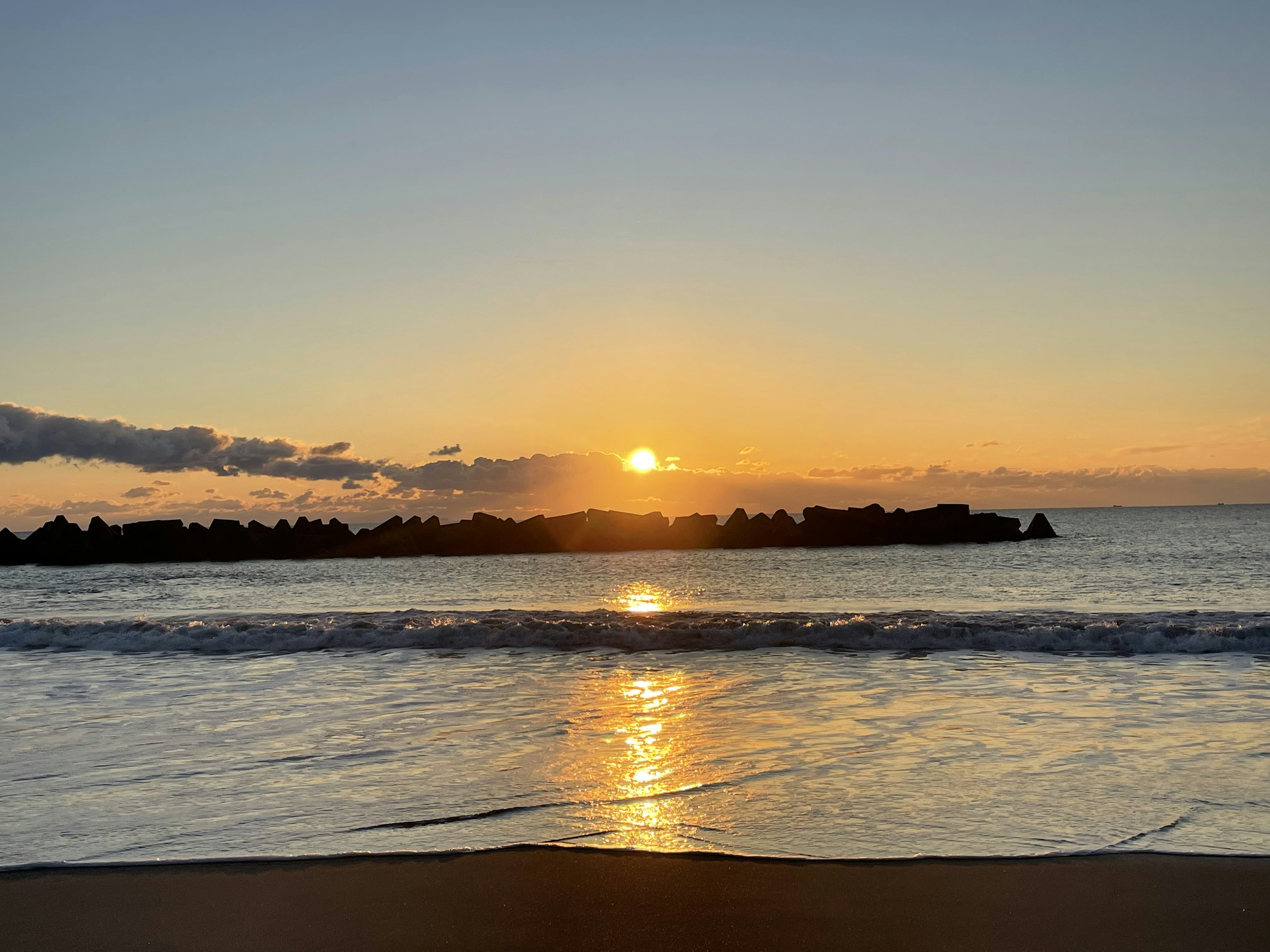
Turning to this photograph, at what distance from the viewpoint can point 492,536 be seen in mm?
54500

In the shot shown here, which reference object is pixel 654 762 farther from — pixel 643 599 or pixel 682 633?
pixel 643 599

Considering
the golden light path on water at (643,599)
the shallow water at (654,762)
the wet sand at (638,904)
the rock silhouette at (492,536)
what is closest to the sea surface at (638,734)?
the shallow water at (654,762)

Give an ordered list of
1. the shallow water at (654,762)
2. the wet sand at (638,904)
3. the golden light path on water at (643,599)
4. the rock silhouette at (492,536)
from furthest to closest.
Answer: the rock silhouette at (492,536), the golden light path on water at (643,599), the shallow water at (654,762), the wet sand at (638,904)

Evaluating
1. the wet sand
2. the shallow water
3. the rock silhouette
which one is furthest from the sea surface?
the rock silhouette

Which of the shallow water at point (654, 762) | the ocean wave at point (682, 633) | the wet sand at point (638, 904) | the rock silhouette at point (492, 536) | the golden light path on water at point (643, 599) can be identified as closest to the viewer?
the wet sand at point (638, 904)

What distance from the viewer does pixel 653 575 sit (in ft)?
127

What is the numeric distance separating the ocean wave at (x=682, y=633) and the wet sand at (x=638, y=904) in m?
8.60

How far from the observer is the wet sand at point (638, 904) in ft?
11.8

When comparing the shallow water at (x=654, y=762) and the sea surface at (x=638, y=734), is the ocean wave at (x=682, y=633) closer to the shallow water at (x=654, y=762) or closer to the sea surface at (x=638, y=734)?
the sea surface at (x=638, y=734)

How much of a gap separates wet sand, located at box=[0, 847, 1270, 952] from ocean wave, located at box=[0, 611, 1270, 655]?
8.60 m

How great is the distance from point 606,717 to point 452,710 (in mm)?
1475

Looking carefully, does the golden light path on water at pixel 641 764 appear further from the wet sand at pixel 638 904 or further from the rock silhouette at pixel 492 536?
the rock silhouette at pixel 492 536

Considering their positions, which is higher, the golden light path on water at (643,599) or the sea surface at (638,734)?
the sea surface at (638,734)

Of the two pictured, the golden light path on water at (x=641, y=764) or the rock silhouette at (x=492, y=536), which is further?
the rock silhouette at (x=492, y=536)
